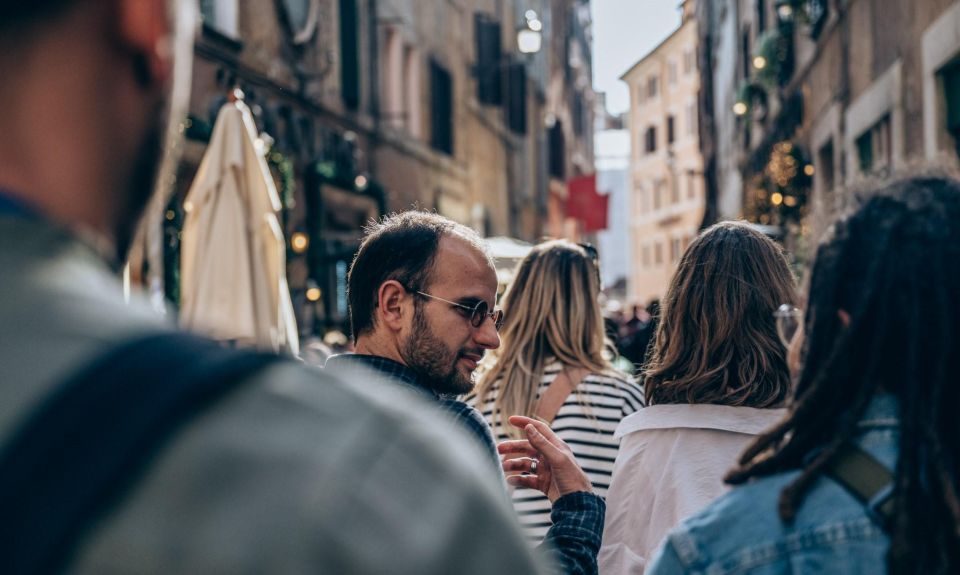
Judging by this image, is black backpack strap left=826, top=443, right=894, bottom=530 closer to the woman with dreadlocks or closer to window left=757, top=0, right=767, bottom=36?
the woman with dreadlocks

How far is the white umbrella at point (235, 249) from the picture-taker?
265 inches

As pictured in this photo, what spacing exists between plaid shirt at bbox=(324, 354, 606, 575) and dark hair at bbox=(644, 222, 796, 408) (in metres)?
0.59

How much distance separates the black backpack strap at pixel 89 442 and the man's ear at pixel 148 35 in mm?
233

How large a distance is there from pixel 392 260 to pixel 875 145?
8.41m

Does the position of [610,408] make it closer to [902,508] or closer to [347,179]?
[902,508]

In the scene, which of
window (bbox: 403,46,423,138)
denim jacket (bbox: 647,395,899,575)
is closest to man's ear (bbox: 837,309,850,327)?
denim jacket (bbox: 647,395,899,575)

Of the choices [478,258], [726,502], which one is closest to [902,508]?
[726,502]

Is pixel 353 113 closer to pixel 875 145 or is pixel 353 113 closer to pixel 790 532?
pixel 875 145

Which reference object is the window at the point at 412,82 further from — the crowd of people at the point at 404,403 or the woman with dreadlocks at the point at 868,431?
the woman with dreadlocks at the point at 868,431

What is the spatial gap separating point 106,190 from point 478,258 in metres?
2.06

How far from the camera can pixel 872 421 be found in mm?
1572

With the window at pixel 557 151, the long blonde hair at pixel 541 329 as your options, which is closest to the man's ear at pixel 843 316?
the long blonde hair at pixel 541 329

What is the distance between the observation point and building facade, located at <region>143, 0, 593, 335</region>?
464 inches

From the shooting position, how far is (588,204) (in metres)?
33.2
